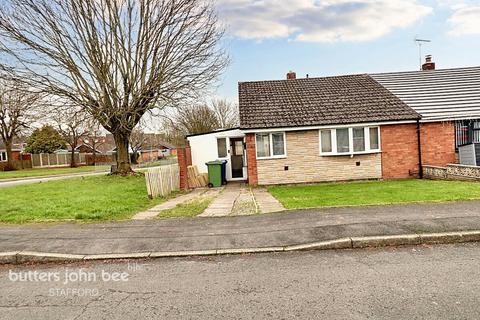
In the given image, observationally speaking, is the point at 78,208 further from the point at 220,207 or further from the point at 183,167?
the point at 183,167

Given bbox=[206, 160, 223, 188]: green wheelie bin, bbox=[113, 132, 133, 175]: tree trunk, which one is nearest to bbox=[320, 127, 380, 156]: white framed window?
bbox=[206, 160, 223, 188]: green wheelie bin

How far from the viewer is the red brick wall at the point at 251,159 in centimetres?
1411

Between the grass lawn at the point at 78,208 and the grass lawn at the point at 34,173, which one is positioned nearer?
the grass lawn at the point at 78,208

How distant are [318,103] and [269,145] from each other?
357cm

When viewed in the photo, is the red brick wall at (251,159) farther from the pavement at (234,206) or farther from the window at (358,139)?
the window at (358,139)

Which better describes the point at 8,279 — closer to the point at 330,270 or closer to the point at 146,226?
the point at 146,226

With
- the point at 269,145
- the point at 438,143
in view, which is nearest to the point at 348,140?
the point at 269,145

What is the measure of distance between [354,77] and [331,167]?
760 cm

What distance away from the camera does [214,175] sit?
1525 centimetres

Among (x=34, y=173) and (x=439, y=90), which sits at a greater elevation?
(x=439, y=90)

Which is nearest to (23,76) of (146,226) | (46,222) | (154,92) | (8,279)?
(154,92)

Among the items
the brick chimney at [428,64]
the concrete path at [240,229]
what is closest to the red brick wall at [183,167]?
the concrete path at [240,229]

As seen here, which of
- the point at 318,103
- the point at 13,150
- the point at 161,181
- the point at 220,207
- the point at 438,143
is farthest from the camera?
the point at 13,150

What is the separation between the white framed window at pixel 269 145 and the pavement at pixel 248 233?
6.61 metres
